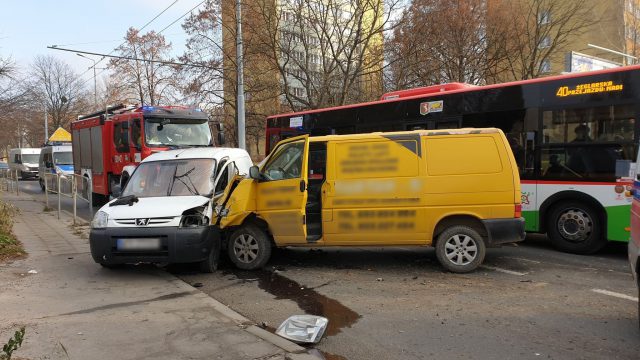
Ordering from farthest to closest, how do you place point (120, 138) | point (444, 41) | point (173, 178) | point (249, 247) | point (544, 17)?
point (544, 17) → point (444, 41) → point (120, 138) → point (173, 178) → point (249, 247)

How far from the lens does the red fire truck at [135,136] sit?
14070 mm

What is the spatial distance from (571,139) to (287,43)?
17.6m

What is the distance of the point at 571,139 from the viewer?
27.3 ft

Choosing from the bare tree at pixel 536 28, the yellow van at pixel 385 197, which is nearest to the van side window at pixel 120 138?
the yellow van at pixel 385 197

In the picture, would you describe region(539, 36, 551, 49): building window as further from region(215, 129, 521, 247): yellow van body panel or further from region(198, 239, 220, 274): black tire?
region(198, 239, 220, 274): black tire

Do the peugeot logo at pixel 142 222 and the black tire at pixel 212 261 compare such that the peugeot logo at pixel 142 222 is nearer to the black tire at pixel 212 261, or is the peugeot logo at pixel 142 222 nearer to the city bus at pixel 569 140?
the black tire at pixel 212 261

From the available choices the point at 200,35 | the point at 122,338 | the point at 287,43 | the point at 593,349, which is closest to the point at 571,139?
the point at 593,349

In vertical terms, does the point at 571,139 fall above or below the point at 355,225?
above

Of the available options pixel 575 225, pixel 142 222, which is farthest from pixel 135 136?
pixel 575 225

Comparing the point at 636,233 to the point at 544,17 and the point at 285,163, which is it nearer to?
the point at 285,163

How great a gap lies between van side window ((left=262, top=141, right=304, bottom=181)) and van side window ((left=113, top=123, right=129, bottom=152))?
327 inches

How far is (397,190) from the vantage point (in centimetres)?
695

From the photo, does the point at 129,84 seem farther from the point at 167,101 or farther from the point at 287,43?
the point at 287,43

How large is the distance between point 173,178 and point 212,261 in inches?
61.0
